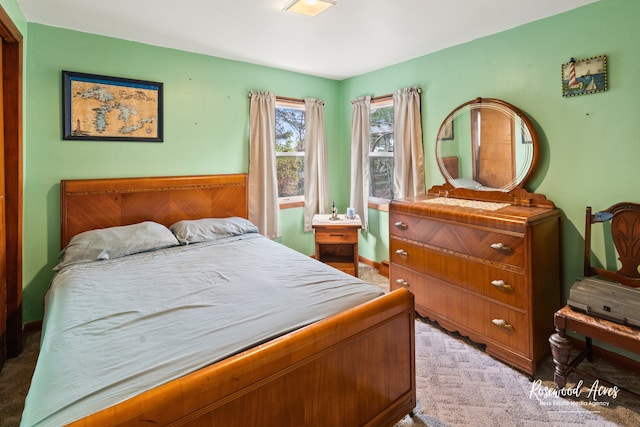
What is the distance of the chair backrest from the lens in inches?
84.5

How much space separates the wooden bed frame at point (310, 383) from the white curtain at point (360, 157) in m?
2.64

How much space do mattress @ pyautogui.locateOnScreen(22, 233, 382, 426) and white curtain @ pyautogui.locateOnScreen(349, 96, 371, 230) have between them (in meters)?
1.94

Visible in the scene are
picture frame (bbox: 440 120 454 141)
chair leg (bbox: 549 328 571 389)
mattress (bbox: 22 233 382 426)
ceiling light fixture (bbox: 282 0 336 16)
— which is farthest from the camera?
picture frame (bbox: 440 120 454 141)

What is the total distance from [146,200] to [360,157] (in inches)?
95.6

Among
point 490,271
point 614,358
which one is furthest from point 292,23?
point 614,358

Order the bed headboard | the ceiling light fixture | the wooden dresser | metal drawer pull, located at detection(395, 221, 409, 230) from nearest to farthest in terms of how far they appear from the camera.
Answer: the wooden dresser, the ceiling light fixture, the bed headboard, metal drawer pull, located at detection(395, 221, 409, 230)

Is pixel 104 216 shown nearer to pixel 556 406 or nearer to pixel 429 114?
pixel 429 114

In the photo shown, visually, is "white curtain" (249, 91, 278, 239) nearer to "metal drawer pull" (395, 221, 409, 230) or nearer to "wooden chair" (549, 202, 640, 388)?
"metal drawer pull" (395, 221, 409, 230)

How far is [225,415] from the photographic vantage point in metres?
1.15

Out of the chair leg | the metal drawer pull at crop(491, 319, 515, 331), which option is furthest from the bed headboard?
the chair leg

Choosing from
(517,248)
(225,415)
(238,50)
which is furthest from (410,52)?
(225,415)

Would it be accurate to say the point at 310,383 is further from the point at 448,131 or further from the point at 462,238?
the point at 448,131

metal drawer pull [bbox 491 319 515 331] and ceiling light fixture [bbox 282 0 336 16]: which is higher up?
ceiling light fixture [bbox 282 0 336 16]

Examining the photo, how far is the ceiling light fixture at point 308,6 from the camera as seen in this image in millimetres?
2387
